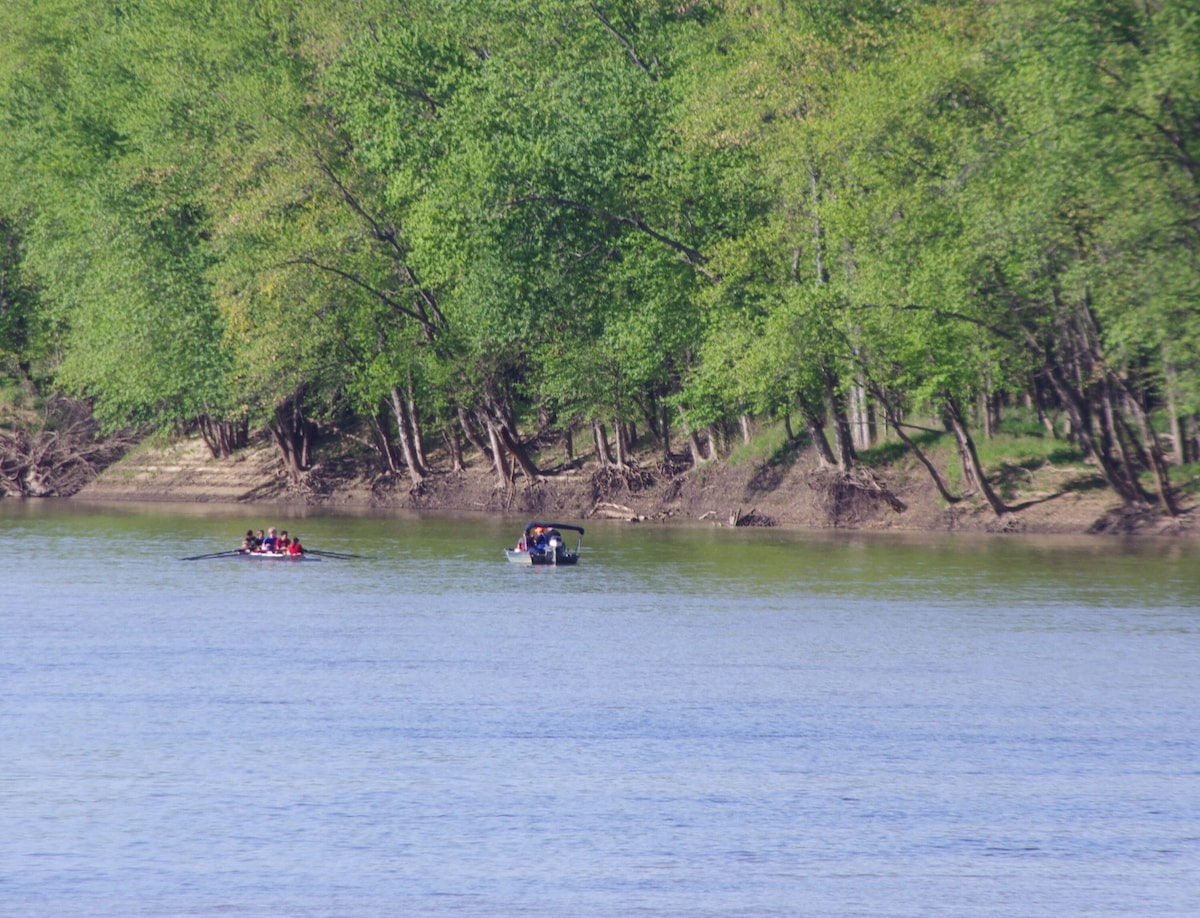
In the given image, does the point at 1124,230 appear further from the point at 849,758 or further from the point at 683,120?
the point at 849,758

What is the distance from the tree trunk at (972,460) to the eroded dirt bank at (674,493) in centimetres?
48

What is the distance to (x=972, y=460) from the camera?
4969 centimetres

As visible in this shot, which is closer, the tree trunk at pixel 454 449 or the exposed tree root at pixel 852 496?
the exposed tree root at pixel 852 496

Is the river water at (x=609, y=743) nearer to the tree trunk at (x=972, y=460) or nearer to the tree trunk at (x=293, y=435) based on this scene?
the tree trunk at (x=972, y=460)

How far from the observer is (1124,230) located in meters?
39.7

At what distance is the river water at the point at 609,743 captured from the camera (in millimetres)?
16766

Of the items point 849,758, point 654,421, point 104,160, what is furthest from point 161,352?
point 849,758

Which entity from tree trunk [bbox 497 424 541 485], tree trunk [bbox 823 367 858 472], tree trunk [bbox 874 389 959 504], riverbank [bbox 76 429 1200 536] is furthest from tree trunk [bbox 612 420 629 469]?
tree trunk [bbox 874 389 959 504]

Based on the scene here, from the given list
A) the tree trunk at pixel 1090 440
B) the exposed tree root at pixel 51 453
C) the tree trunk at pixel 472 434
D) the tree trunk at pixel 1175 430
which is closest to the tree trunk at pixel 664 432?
the tree trunk at pixel 472 434

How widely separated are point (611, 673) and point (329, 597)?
12.7 meters

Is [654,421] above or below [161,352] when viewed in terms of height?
below

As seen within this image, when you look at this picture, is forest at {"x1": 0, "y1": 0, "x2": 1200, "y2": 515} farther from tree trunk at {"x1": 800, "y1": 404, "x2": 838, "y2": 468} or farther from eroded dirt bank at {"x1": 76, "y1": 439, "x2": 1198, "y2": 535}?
eroded dirt bank at {"x1": 76, "y1": 439, "x2": 1198, "y2": 535}

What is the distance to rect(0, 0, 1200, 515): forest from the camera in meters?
41.6

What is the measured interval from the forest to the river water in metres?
8.88
